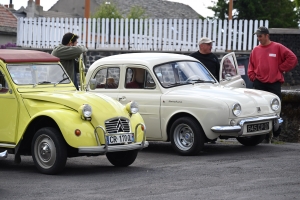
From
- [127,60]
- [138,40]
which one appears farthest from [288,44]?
[127,60]

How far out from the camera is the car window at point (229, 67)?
14800mm

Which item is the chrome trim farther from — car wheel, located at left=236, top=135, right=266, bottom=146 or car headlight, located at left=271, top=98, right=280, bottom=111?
car wheel, located at left=236, top=135, right=266, bottom=146

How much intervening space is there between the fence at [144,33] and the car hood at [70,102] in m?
14.1

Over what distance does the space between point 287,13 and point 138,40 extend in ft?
100

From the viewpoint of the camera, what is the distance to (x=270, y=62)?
47.5ft

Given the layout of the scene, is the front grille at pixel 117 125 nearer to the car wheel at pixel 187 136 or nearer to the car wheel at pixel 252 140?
the car wheel at pixel 187 136

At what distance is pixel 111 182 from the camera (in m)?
9.89

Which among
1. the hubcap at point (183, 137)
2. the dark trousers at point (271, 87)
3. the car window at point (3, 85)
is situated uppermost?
the car window at point (3, 85)

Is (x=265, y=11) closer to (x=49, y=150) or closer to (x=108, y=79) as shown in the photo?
(x=108, y=79)

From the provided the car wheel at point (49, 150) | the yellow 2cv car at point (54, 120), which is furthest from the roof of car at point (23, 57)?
the car wheel at point (49, 150)

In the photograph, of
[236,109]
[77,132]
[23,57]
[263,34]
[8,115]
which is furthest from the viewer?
[263,34]

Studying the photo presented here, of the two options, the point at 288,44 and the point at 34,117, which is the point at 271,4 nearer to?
the point at 288,44

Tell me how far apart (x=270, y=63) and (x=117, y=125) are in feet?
15.1

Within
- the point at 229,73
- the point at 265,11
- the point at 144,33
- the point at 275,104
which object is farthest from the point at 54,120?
the point at 265,11
